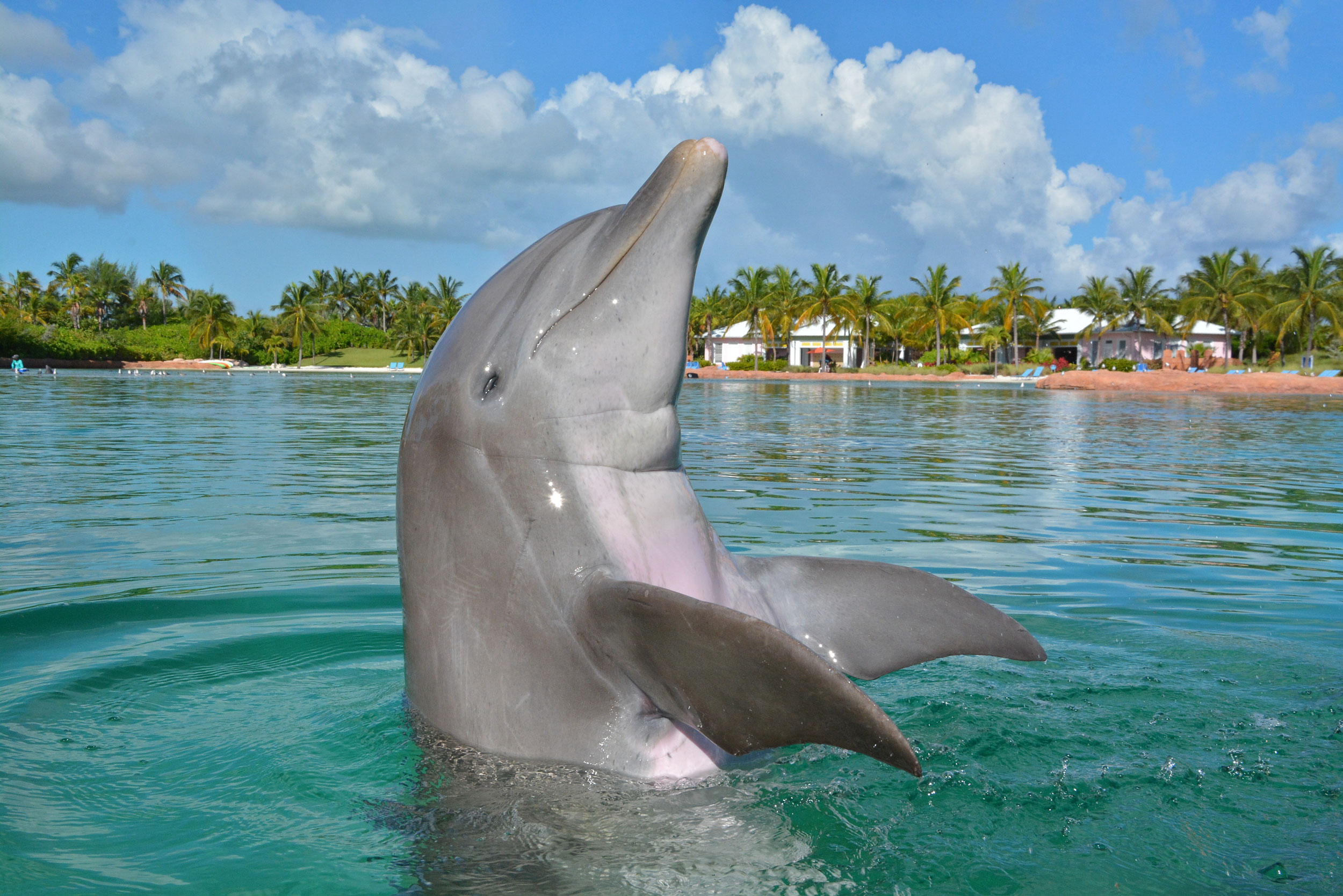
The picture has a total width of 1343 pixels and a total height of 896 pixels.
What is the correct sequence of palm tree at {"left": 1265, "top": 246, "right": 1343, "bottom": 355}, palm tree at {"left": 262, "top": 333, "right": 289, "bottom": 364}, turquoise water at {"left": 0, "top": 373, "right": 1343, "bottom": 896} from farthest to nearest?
palm tree at {"left": 262, "top": 333, "right": 289, "bottom": 364}, palm tree at {"left": 1265, "top": 246, "right": 1343, "bottom": 355}, turquoise water at {"left": 0, "top": 373, "right": 1343, "bottom": 896}

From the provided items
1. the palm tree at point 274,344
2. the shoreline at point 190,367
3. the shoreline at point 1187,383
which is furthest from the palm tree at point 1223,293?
the palm tree at point 274,344

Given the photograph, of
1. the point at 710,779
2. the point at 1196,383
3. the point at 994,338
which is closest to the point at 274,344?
the point at 994,338

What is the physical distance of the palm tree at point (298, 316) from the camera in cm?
9300

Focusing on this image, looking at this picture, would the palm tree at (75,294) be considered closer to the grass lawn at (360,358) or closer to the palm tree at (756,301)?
the grass lawn at (360,358)

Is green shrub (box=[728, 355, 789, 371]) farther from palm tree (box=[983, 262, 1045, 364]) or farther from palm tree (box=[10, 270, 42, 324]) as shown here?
palm tree (box=[10, 270, 42, 324])

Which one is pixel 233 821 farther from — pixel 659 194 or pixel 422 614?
pixel 659 194

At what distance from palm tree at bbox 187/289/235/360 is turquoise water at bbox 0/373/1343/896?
279 ft

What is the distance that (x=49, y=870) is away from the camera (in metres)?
2.61

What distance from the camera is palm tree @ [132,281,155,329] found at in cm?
9556

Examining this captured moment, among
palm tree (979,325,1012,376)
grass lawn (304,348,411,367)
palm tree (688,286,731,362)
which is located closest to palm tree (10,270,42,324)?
grass lawn (304,348,411,367)

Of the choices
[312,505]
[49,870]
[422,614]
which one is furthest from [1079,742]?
[312,505]

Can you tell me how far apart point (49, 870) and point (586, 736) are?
4.56 feet

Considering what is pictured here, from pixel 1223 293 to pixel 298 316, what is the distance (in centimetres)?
7452

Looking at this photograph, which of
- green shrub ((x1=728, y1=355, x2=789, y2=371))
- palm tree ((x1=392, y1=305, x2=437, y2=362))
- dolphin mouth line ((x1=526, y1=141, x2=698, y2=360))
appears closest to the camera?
dolphin mouth line ((x1=526, y1=141, x2=698, y2=360))
